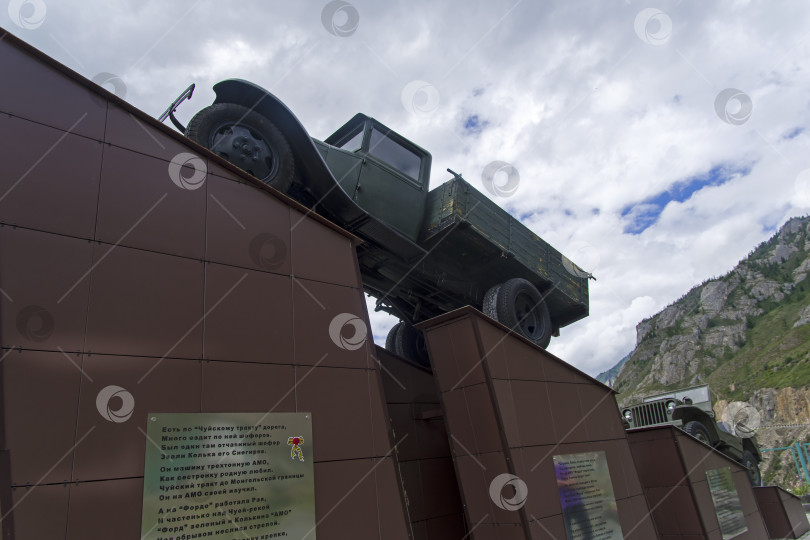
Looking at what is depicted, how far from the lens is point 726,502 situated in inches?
295

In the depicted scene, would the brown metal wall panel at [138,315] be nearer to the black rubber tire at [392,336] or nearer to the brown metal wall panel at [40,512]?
the brown metal wall panel at [40,512]

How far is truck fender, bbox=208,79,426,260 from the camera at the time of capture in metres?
4.79

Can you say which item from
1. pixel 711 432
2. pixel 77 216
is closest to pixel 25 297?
pixel 77 216

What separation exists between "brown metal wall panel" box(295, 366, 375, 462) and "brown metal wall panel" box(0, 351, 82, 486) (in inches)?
54.6

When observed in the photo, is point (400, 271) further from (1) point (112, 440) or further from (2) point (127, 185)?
(1) point (112, 440)

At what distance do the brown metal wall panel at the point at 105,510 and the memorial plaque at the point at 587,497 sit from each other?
382 cm

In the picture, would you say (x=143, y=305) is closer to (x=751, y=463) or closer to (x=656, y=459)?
(x=656, y=459)

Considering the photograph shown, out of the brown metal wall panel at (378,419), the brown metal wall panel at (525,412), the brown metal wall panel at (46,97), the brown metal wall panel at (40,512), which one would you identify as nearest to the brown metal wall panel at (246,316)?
the brown metal wall panel at (378,419)

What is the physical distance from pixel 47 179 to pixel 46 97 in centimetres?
68

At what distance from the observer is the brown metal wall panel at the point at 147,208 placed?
11.0 feet

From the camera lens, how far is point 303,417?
3.53 metres

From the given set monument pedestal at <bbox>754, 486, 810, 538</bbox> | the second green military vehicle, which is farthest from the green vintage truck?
monument pedestal at <bbox>754, 486, 810, 538</bbox>

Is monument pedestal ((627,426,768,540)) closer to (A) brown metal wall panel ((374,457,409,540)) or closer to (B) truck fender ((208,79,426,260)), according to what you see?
(A) brown metal wall panel ((374,457,409,540))

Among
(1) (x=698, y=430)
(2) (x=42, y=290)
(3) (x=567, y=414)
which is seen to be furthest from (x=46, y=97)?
(1) (x=698, y=430)
